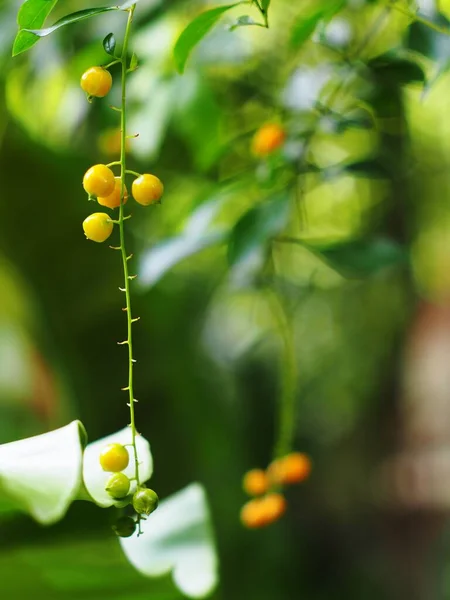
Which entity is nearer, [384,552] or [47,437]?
[47,437]

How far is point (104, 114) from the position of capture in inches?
26.3

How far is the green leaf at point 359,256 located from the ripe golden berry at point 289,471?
16cm

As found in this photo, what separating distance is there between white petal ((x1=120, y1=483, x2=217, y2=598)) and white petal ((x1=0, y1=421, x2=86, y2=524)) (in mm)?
152

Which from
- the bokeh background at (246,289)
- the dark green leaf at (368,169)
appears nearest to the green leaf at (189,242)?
the bokeh background at (246,289)

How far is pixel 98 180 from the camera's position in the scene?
1.06 ft

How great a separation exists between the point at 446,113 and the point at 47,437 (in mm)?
1608

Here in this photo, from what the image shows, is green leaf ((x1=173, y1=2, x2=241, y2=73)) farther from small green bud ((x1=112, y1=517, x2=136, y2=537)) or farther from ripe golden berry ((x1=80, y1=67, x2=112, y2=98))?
small green bud ((x1=112, y1=517, x2=136, y2=537))

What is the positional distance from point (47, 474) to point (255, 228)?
0.28 meters

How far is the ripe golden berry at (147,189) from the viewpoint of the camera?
335 millimetres

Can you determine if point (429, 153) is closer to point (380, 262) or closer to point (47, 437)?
point (380, 262)

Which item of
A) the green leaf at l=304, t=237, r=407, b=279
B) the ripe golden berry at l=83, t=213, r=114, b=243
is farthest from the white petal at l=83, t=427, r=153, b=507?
the green leaf at l=304, t=237, r=407, b=279

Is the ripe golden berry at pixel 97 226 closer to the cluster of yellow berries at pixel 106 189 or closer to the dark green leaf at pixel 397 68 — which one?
the cluster of yellow berries at pixel 106 189

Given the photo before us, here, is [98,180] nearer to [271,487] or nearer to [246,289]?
[271,487]

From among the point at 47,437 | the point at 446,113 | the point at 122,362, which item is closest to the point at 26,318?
the point at 122,362
